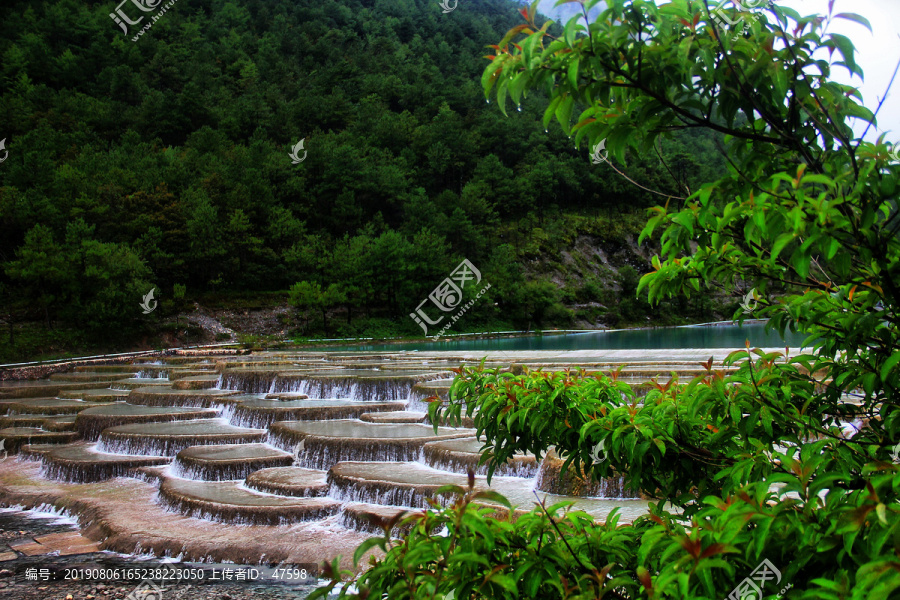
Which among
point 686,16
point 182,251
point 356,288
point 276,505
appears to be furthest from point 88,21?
point 686,16

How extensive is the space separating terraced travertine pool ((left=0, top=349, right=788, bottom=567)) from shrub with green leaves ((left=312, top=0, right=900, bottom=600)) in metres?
2.67

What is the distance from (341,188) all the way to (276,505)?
52.8m

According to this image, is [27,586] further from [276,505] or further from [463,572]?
[463,572]

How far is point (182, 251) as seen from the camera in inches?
1838
